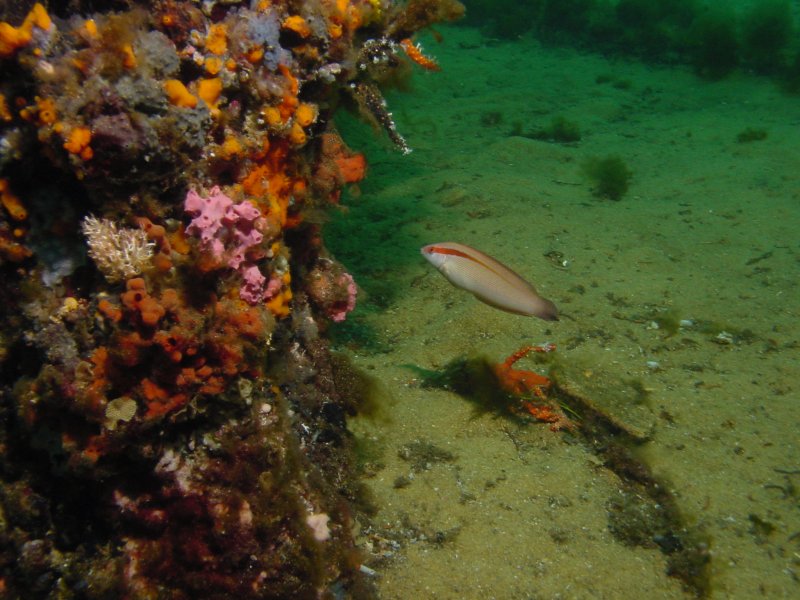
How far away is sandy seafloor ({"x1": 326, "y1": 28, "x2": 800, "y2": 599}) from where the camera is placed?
313cm

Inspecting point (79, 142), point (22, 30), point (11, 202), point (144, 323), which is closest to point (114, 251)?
point (144, 323)

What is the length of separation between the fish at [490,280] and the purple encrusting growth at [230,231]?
1.43 meters

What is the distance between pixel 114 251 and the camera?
213 centimetres

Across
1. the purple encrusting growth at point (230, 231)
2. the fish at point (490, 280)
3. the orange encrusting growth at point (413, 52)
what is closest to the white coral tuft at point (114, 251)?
the purple encrusting growth at point (230, 231)

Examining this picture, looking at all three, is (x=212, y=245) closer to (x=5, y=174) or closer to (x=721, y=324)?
(x=5, y=174)

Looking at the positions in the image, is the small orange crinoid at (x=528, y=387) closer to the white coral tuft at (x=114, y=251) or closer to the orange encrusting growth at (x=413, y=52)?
the orange encrusting growth at (x=413, y=52)

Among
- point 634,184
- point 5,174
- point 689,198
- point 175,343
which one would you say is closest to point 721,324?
point 689,198

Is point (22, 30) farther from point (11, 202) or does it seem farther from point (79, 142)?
point (11, 202)

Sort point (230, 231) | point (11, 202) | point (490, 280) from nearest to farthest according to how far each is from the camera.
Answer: point (11, 202) → point (230, 231) → point (490, 280)

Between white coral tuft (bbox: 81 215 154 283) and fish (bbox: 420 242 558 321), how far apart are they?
193 cm

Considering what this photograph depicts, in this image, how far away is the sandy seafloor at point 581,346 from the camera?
3.13 m

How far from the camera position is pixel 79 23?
7.18ft

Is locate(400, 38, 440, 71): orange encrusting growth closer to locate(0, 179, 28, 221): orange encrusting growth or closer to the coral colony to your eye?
the coral colony

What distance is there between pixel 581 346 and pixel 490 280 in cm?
182
